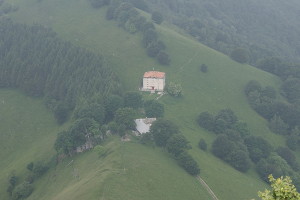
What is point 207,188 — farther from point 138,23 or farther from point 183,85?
point 138,23

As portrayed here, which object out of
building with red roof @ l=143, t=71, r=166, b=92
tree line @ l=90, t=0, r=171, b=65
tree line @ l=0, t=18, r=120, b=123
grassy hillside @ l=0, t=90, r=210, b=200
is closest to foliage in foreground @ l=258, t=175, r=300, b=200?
grassy hillside @ l=0, t=90, r=210, b=200

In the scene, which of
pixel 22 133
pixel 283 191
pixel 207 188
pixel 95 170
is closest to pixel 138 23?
pixel 22 133

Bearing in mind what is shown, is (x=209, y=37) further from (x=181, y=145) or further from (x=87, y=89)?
(x=181, y=145)

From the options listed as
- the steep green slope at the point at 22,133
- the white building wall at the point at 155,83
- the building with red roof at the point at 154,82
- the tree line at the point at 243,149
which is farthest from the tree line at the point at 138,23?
the steep green slope at the point at 22,133

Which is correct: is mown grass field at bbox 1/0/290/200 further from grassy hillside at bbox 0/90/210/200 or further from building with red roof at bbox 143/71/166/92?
building with red roof at bbox 143/71/166/92

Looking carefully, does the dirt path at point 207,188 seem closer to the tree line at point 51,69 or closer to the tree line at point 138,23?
the tree line at point 51,69
